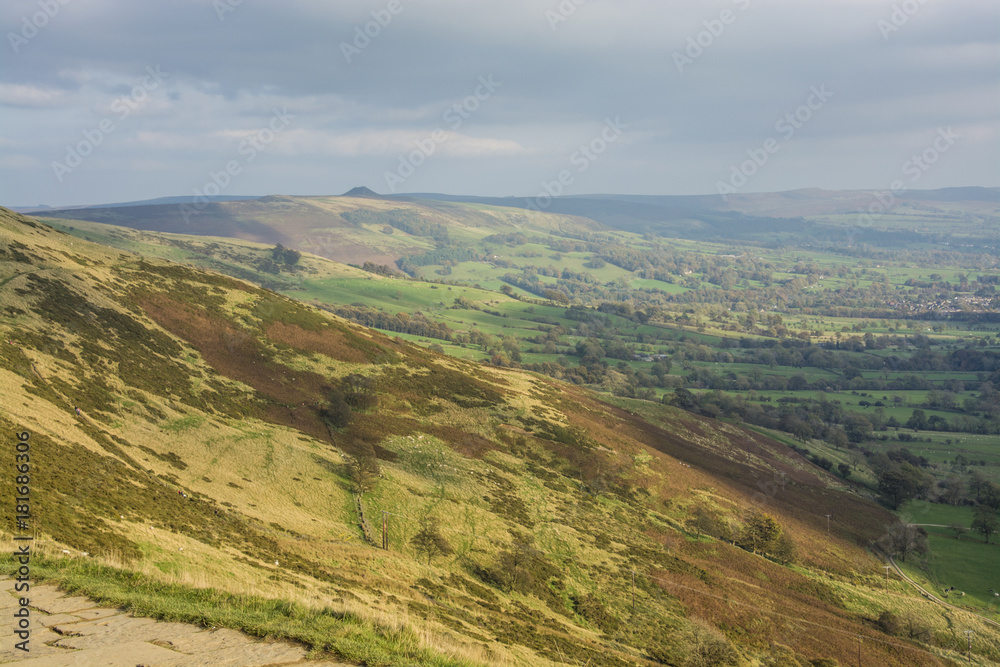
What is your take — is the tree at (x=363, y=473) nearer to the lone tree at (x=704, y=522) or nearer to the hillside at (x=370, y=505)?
the hillside at (x=370, y=505)

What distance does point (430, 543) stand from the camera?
147ft

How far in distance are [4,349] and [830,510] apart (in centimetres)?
10588

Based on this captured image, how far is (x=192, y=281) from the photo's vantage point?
271 ft

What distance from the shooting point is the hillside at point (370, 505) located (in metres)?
25.6

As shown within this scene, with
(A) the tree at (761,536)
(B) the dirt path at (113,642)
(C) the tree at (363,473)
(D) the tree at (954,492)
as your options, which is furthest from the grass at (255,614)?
(D) the tree at (954,492)

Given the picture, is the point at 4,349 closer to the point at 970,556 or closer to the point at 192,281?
the point at 192,281

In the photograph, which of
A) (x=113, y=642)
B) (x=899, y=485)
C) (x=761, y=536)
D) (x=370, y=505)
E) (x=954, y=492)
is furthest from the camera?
(x=954, y=492)

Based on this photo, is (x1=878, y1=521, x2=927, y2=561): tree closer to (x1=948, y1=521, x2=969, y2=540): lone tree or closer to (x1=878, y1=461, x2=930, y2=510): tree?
(x1=948, y1=521, x2=969, y2=540): lone tree

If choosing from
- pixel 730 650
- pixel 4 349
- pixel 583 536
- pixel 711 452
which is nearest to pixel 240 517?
pixel 4 349

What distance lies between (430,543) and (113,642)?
31257mm

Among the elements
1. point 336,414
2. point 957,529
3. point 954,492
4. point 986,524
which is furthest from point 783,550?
point 954,492

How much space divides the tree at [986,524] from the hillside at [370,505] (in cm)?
1102

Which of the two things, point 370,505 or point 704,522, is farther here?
point 704,522

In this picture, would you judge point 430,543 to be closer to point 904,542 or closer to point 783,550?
point 783,550
